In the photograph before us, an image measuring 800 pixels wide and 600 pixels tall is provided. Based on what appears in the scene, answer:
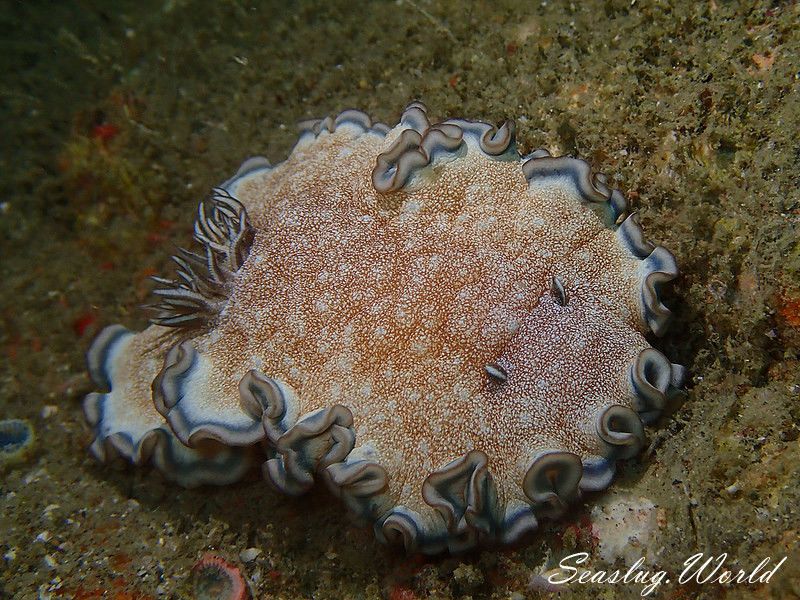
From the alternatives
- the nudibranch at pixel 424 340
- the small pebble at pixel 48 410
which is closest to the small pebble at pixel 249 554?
the nudibranch at pixel 424 340

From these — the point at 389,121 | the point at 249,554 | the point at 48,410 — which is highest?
the point at 389,121

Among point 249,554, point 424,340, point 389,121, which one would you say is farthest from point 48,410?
point 389,121

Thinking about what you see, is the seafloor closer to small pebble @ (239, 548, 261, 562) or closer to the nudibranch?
small pebble @ (239, 548, 261, 562)

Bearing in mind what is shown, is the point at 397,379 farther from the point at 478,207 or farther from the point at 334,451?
the point at 478,207

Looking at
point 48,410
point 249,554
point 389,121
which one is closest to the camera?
point 249,554

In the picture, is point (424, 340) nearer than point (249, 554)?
Yes

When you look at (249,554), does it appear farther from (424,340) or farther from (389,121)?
(389,121)
